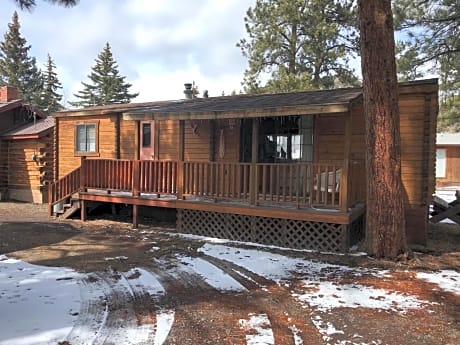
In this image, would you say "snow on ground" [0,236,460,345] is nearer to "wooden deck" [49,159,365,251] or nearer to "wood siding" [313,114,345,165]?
"wooden deck" [49,159,365,251]

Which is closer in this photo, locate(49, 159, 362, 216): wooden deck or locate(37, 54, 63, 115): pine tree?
locate(49, 159, 362, 216): wooden deck

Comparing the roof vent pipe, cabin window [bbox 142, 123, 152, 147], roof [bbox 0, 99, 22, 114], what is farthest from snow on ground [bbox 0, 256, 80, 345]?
roof [bbox 0, 99, 22, 114]

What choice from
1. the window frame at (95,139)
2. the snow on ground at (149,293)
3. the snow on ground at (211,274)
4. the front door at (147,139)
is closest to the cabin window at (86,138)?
the window frame at (95,139)

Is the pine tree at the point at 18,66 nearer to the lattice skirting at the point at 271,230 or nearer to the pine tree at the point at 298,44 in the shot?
the pine tree at the point at 298,44

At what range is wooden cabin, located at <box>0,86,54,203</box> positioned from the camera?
55.0ft

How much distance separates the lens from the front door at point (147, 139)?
490 inches

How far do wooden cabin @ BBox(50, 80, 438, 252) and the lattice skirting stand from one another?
2 centimetres

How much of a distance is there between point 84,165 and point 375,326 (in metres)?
9.13

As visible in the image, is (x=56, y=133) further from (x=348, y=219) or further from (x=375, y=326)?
(x=375, y=326)

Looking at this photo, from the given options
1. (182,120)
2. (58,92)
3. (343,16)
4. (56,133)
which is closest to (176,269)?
(182,120)

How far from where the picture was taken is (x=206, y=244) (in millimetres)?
8320

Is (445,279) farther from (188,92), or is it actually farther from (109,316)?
(188,92)

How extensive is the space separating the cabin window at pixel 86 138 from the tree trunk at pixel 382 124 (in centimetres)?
959

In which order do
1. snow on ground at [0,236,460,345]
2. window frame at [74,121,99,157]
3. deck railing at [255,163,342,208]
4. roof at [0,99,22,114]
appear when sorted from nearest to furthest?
snow on ground at [0,236,460,345]
deck railing at [255,163,342,208]
window frame at [74,121,99,157]
roof at [0,99,22,114]
